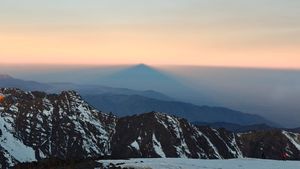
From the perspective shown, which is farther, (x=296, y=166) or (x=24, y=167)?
(x=296, y=166)

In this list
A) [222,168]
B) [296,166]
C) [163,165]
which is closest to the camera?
[163,165]

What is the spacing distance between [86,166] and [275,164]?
33.5m

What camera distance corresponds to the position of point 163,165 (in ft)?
207

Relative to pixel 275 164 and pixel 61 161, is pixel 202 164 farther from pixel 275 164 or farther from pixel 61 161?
pixel 61 161

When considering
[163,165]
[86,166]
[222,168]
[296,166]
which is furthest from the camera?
[296,166]

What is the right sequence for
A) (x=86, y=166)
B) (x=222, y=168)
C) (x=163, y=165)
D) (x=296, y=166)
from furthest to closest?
(x=296, y=166) → (x=222, y=168) → (x=163, y=165) → (x=86, y=166)

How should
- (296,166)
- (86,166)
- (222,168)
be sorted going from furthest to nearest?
(296,166), (222,168), (86,166)

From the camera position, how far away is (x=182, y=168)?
63781mm

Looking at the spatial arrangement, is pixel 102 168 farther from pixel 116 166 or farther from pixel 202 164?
pixel 202 164

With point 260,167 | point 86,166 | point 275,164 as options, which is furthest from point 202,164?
point 86,166

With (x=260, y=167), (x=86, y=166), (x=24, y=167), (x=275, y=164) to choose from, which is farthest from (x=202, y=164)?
(x=24, y=167)

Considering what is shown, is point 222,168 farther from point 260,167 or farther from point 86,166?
point 86,166

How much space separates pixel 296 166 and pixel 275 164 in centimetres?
329

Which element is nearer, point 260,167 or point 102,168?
point 102,168
